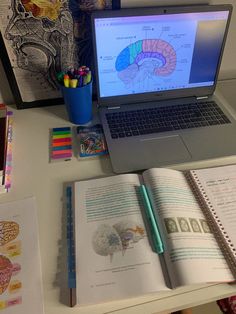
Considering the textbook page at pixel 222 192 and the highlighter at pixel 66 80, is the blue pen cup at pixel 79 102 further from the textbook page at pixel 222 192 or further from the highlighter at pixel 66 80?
the textbook page at pixel 222 192

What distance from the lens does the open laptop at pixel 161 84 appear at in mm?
714

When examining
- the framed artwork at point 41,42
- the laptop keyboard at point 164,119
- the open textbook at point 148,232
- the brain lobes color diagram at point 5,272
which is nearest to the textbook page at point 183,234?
the open textbook at point 148,232

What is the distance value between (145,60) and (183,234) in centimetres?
52

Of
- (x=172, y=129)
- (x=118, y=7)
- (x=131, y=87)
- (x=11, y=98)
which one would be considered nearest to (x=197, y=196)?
(x=172, y=129)

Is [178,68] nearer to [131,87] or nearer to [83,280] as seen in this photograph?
[131,87]

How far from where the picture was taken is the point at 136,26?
732 millimetres

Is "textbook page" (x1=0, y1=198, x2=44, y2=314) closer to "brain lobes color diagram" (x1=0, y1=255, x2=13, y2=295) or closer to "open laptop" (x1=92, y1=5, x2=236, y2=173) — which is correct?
"brain lobes color diagram" (x1=0, y1=255, x2=13, y2=295)

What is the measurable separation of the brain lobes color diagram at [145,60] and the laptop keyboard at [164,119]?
110 mm

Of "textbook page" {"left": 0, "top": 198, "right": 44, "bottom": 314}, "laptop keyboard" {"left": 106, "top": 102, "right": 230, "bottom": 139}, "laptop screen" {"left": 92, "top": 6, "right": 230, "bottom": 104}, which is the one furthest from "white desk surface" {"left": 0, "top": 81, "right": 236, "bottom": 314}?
"laptop screen" {"left": 92, "top": 6, "right": 230, "bottom": 104}

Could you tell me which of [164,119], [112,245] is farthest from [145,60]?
[112,245]

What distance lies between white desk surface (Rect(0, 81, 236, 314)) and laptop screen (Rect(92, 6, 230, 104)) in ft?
0.78

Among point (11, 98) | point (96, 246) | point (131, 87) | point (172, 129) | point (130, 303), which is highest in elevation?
point (11, 98)

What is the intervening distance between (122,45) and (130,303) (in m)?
0.65

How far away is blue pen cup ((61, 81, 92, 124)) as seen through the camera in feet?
2.47
